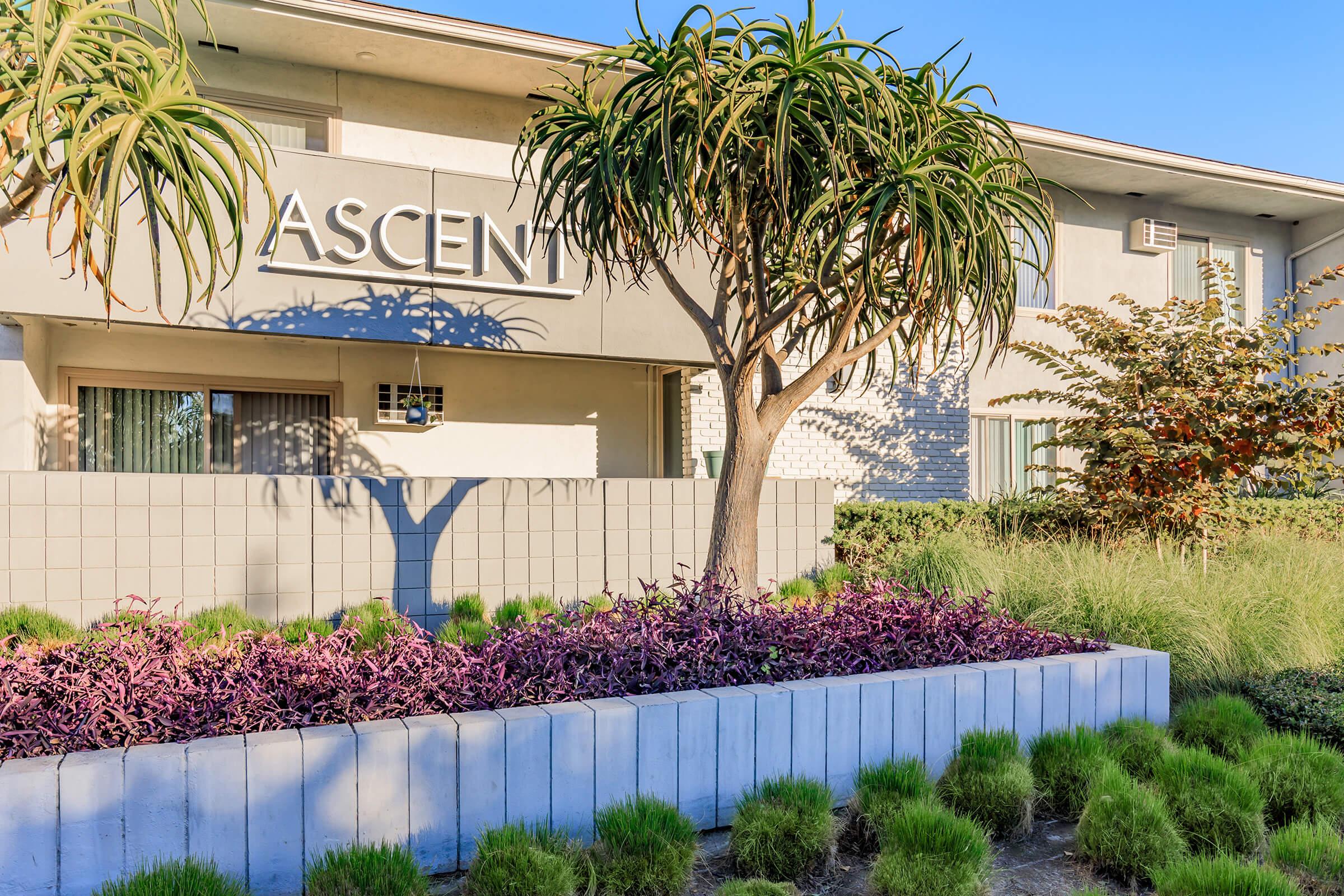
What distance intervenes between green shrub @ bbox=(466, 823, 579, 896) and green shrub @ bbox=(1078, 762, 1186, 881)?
6.20 feet

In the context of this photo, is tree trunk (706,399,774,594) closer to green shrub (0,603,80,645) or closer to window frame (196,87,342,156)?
green shrub (0,603,80,645)

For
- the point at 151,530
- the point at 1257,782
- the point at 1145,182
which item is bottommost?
the point at 1257,782

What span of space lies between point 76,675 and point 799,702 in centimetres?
278

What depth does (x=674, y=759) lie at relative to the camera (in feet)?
12.0

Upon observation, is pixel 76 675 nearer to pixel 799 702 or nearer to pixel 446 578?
pixel 799 702

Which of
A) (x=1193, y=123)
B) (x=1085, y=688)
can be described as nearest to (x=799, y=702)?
(x=1085, y=688)

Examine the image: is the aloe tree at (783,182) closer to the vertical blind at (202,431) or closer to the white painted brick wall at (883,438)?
the white painted brick wall at (883,438)

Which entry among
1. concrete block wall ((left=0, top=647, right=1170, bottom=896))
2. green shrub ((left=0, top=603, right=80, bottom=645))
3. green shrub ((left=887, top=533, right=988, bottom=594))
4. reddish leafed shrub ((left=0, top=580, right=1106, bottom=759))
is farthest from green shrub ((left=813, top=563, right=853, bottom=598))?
green shrub ((left=0, top=603, right=80, bottom=645))

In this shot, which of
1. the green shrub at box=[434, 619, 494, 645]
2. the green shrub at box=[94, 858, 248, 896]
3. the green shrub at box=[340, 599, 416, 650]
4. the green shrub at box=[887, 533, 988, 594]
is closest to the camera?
the green shrub at box=[94, 858, 248, 896]

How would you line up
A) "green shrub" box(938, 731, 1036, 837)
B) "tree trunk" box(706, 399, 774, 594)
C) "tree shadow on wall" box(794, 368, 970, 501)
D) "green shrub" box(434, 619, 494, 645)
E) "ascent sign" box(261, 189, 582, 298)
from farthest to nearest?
"tree shadow on wall" box(794, 368, 970, 501), "ascent sign" box(261, 189, 582, 298), "tree trunk" box(706, 399, 774, 594), "green shrub" box(434, 619, 494, 645), "green shrub" box(938, 731, 1036, 837)

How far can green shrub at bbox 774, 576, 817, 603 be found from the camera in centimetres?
810

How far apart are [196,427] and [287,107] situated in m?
3.45

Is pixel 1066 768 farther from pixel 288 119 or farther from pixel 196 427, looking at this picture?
pixel 288 119

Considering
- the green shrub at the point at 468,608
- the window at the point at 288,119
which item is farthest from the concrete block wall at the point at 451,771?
the window at the point at 288,119
